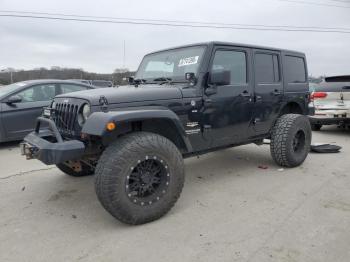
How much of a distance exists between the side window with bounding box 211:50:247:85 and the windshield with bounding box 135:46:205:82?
254mm

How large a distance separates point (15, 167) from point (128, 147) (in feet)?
10.7

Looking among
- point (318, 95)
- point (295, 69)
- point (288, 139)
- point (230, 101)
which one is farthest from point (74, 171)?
point (318, 95)

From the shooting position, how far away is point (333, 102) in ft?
28.5

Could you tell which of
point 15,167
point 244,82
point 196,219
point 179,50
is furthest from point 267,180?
point 15,167

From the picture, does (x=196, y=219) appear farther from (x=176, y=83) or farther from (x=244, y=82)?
(x=244, y=82)

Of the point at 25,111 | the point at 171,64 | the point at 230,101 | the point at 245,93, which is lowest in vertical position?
the point at 25,111

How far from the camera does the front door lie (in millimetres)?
4340

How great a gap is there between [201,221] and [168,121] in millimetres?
1099

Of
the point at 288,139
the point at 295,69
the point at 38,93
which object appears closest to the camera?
the point at 288,139

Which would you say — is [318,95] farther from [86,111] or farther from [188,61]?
[86,111]

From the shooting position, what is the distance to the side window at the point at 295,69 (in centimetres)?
566

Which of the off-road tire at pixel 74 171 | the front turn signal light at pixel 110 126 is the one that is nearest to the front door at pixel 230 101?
the front turn signal light at pixel 110 126

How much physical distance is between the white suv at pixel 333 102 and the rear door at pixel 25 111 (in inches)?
258

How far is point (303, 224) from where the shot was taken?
3369 mm
